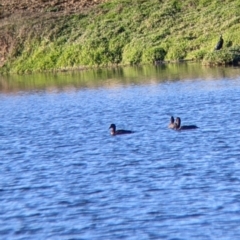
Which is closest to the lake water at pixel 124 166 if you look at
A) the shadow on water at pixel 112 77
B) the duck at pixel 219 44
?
the shadow on water at pixel 112 77

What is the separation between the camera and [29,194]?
17.3 m

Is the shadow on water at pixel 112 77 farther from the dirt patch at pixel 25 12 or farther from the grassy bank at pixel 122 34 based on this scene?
the dirt patch at pixel 25 12

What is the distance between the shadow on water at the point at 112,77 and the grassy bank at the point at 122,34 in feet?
7.11

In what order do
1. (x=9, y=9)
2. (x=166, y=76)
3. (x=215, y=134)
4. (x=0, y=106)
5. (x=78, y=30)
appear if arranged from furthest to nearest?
(x=9, y=9) < (x=78, y=30) < (x=166, y=76) < (x=0, y=106) < (x=215, y=134)

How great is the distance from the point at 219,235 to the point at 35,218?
3470mm

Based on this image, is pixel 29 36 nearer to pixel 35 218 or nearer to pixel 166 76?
pixel 166 76

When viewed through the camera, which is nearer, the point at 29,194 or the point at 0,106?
the point at 29,194

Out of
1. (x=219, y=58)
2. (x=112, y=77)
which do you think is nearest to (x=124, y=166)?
(x=112, y=77)

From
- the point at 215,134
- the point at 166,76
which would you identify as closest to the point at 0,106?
the point at 166,76

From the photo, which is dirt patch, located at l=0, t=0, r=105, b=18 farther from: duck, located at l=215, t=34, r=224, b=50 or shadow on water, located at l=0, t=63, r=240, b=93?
duck, located at l=215, t=34, r=224, b=50

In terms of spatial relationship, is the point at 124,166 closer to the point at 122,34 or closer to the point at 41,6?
the point at 122,34

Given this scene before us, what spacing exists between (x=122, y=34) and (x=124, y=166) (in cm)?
3454

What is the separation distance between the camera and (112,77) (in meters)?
44.3

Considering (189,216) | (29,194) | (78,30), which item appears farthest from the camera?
(78,30)
